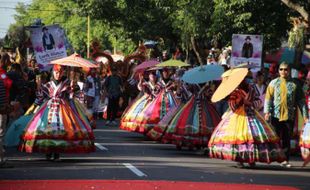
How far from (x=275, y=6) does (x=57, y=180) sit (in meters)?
18.3

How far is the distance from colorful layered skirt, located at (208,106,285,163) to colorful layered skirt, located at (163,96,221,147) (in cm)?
309

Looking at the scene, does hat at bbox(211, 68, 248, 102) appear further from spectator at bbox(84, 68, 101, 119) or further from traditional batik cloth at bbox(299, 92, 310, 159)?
spectator at bbox(84, 68, 101, 119)

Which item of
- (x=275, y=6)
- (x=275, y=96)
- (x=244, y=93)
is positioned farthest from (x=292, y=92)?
(x=275, y=6)

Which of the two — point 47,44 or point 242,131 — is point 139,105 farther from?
point 242,131

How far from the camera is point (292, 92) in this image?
16.3m

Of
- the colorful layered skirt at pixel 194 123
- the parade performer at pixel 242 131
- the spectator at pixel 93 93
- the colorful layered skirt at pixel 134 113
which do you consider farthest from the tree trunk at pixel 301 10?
the spectator at pixel 93 93

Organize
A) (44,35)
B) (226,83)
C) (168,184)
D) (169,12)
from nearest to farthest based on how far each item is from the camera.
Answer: (168,184) → (226,83) → (44,35) → (169,12)

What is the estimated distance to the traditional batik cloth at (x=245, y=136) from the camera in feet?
48.4

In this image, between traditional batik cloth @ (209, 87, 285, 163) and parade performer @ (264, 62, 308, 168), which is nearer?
traditional batik cloth @ (209, 87, 285, 163)

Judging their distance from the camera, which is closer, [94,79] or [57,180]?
[57,180]

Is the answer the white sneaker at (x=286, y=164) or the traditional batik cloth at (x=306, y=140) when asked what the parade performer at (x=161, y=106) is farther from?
the traditional batik cloth at (x=306, y=140)

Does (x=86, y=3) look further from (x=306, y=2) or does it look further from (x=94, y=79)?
(x=306, y=2)

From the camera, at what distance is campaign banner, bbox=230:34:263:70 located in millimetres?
23891

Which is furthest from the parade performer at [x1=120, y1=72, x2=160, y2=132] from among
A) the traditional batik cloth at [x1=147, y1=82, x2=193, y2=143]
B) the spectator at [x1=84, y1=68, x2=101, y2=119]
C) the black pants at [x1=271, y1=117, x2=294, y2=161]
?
the spectator at [x1=84, y1=68, x2=101, y2=119]
